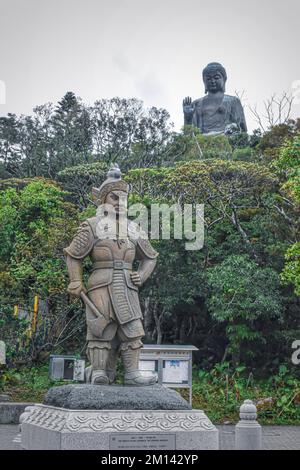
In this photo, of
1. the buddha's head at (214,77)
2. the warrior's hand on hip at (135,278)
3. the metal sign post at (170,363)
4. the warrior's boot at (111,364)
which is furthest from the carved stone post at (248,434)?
the buddha's head at (214,77)

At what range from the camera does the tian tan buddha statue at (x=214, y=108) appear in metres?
38.1

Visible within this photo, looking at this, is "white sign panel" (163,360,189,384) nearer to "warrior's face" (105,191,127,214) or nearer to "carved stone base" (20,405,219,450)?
"warrior's face" (105,191,127,214)

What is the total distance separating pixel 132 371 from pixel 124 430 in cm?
120

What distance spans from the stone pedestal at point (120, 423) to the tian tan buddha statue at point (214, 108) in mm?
29060

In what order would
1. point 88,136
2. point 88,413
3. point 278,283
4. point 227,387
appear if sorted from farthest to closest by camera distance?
point 88,136
point 278,283
point 227,387
point 88,413

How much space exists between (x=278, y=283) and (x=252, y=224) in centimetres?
245

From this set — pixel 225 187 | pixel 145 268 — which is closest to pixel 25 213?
pixel 225 187

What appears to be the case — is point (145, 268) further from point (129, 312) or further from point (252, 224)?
point (252, 224)

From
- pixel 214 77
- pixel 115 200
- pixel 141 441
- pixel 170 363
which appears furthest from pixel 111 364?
pixel 214 77

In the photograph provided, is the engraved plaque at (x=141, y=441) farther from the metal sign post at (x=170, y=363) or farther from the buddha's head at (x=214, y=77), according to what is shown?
the buddha's head at (x=214, y=77)

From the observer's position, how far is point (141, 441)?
29.5ft

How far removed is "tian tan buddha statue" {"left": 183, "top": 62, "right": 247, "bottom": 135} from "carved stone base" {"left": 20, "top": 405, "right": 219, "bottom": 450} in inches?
1150

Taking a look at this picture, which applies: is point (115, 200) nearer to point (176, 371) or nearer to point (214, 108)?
point (176, 371)

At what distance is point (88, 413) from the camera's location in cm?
904
